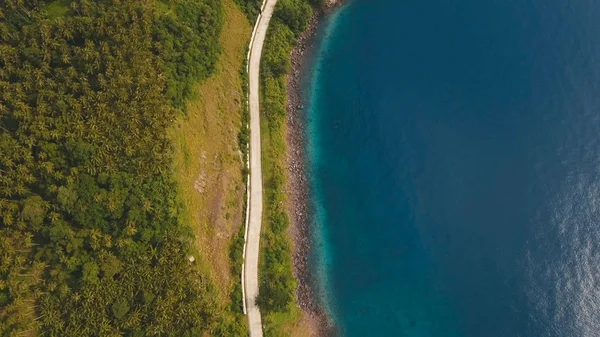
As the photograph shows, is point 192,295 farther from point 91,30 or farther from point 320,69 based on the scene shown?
point 320,69

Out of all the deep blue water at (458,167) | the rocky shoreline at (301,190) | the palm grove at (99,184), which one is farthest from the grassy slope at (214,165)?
the deep blue water at (458,167)

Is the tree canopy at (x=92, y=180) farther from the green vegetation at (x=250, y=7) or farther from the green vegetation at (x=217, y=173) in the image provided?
the green vegetation at (x=250, y=7)

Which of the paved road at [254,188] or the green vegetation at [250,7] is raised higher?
the green vegetation at [250,7]

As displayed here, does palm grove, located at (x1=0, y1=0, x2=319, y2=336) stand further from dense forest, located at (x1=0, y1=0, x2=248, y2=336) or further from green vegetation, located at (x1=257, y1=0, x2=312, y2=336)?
green vegetation, located at (x1=257, y1=0, x2=312, y2=336)

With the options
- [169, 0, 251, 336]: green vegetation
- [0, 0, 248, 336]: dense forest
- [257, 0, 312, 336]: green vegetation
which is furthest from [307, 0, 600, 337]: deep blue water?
[0, 0, 248, 336]: dense forest

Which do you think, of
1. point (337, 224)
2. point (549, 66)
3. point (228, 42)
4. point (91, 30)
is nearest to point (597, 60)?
point (549, 66)
